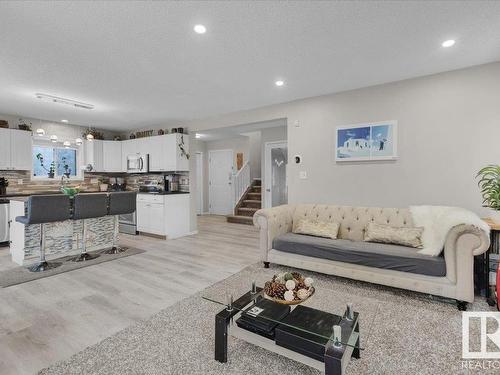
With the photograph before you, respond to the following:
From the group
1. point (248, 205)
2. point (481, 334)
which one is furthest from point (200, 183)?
point (481, 334)

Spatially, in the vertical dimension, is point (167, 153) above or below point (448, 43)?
below

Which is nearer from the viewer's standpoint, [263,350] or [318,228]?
[263,350]

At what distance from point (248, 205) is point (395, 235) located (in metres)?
5.16

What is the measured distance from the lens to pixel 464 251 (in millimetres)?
2393

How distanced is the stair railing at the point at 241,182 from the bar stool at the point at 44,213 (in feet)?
16.4

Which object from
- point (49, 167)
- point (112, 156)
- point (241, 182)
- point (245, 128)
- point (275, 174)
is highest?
point (245, 128)

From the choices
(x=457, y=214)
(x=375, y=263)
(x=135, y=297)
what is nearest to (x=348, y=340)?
(x=375, y=263)

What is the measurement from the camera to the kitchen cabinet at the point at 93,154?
6.27 meters

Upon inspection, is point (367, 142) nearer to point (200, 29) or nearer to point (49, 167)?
point (200, 29)

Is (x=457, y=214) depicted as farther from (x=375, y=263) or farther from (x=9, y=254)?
(x=9, y=254)

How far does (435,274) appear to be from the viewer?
2537 millimetres

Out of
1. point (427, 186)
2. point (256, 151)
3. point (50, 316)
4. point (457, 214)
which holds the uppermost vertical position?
point (256, 151)

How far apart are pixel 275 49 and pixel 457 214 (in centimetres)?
250

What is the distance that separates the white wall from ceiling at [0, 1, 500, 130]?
0.22 meters
